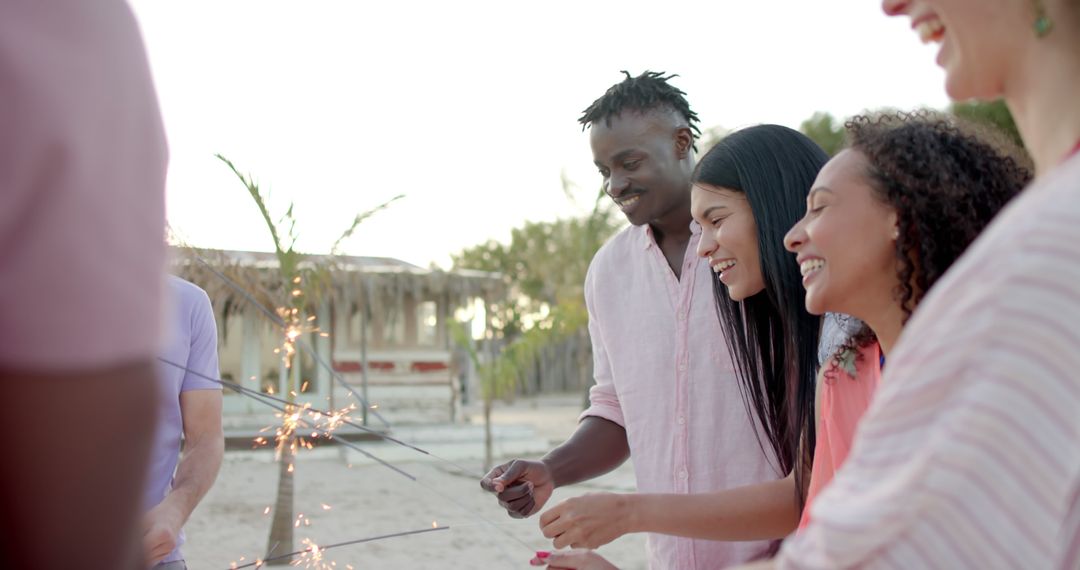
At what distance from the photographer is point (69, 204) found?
2.29 ft

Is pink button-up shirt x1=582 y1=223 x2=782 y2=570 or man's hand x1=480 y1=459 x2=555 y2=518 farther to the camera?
pink button-up shirt x1=582 y1=223 x2=782 y2=570

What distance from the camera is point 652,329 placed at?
2934 millimetres

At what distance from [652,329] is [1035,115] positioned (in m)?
1.75

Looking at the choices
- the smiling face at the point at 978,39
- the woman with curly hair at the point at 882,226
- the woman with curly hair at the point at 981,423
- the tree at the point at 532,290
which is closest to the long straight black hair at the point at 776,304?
the woman with curly hair at the point at 882,226

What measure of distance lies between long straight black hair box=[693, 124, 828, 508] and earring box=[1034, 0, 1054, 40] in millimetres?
1166

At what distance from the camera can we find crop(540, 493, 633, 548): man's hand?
2252 millimetres

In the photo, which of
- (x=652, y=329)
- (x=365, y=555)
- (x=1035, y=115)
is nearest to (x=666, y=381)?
(x=652, y=329)

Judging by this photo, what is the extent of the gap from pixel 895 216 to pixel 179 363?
6.17 feet

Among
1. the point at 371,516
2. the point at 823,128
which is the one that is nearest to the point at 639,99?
the point at 371,516

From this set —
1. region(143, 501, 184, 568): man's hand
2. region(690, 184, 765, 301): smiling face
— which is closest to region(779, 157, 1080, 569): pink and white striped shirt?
region(690, 184, 765, 301): smiling face

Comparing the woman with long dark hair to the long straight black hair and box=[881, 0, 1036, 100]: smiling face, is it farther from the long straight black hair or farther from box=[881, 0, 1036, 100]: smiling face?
box=[881, 0, 1036, 100]: smiling face

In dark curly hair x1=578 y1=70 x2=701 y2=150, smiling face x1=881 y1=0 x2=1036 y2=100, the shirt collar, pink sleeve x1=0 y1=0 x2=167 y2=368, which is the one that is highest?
dark curly hair x1=578 y1=70 x2=701 y2=150

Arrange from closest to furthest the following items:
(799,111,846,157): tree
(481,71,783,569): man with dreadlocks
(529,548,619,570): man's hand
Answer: (529,548,619,570): man's hand → (481,71,783,569): man with dreadlocks → (799,111,846,157): tree

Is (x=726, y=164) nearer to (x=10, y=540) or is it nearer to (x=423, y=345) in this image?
(x=10, y=540)
